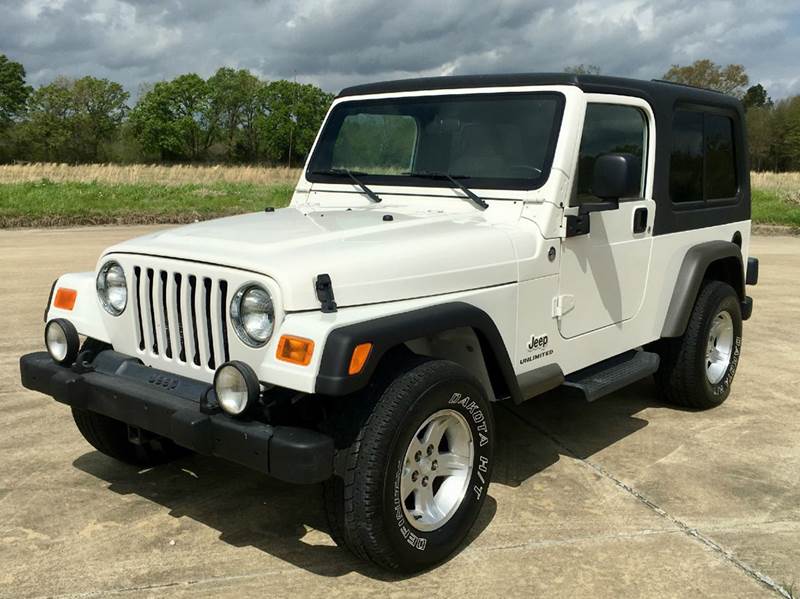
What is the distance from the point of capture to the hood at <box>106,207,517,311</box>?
3115 mm

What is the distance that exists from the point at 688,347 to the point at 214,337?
3352mm

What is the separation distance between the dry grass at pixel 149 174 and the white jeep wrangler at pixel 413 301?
2504 cm

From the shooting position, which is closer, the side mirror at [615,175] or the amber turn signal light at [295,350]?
the amber turn signal light at [295,350]

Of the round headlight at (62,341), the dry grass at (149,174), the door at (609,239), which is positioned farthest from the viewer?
the dry grass at (149,174)

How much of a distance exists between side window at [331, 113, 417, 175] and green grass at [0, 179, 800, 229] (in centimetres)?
1582

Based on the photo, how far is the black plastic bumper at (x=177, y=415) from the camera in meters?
2.87

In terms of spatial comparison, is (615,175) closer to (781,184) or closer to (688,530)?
(688,530)

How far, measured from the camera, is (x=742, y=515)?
390 cm

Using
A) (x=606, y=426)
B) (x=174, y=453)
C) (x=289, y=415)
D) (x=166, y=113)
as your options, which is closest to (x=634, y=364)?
(x=606, y=426)

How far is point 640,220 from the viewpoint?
464 centimetres

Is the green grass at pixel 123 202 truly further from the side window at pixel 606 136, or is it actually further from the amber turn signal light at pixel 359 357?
the amber turn signal light at pixel 359 357

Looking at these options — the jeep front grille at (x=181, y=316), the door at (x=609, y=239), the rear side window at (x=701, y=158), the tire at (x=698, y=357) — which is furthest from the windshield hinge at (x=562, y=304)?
the jeep front grille at (x=181, y=316)

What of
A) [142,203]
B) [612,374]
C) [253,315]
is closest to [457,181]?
[612,374]

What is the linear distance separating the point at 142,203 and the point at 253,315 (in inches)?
806
